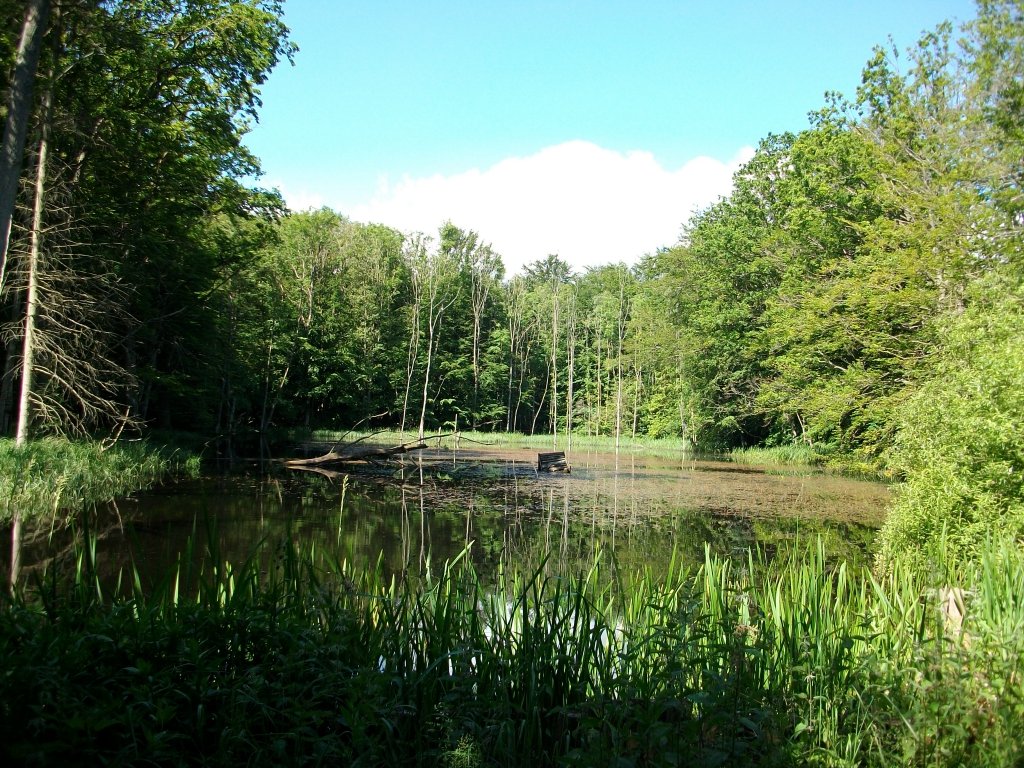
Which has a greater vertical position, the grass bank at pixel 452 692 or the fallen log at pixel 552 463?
the grass bank at pixel 452 692

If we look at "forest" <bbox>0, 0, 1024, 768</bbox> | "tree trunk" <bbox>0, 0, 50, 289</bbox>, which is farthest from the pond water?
"tree trunk" <bbox>0, 0, 50, 289</bbox>

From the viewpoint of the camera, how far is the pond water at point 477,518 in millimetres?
8367

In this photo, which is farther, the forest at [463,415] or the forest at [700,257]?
the forest at [700,257]

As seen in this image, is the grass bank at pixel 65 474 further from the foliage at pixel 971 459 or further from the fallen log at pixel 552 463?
the fallen log at pixel 552 463

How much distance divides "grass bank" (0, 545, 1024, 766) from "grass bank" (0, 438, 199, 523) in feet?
24.2

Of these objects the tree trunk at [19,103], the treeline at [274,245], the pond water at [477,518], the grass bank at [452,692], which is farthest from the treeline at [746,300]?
the tree trunk at [19,103]

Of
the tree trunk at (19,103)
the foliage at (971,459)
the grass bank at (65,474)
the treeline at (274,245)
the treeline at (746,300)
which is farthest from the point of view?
the treeline at (746,300)

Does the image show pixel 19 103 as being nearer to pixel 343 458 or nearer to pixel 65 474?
pixel 65 474

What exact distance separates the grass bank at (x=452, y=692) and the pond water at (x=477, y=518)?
747 millimetres

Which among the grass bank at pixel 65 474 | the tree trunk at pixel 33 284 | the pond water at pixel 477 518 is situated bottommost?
the pond water at pixel 477 518

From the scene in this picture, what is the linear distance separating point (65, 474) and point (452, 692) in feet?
32.6

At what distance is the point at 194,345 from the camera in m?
19.8

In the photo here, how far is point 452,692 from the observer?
2.96m

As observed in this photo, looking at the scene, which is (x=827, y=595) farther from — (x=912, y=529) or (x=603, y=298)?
(x=603, y=298)
